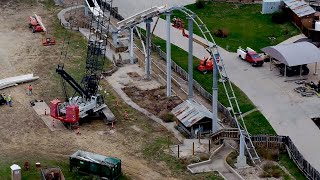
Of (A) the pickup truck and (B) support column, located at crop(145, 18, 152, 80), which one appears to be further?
(A) the pickup truck

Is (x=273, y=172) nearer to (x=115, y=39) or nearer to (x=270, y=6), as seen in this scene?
(x=115, y=39)

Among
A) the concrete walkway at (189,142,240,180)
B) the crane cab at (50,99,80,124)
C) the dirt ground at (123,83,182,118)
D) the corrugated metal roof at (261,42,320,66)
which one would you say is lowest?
the concrete walkway at (189,142,240,180)

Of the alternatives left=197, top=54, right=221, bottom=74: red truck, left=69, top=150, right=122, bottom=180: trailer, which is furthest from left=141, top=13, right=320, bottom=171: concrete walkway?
left=69, top=150, right=122, bottom=180: trailer

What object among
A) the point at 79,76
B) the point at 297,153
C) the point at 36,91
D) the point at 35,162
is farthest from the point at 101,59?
the point at 297,153

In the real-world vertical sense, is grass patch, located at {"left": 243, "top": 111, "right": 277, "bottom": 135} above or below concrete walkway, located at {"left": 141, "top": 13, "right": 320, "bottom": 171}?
below

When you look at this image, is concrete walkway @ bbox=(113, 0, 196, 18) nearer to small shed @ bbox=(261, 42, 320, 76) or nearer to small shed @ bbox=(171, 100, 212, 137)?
small shed @ bbox=(261, 42, 320, 76)

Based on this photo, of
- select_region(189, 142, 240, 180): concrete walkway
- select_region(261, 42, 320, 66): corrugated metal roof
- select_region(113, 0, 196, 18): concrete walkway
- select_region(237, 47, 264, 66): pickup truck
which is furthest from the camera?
select_region(113, 0, 196, 18): concrete walkway

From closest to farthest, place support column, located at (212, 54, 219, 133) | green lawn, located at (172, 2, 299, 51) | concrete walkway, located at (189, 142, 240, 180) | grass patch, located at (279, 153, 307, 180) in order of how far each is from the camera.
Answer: grass patch, located at (279, 153, 307, 180), concrete walkway, located at (189, 142, 240, 180), support column, located at (212, 54, 219, 133), green lawn, located at (172, 2, 299, 51)

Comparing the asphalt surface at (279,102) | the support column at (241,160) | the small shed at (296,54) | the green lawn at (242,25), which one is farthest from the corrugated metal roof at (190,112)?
the green lawn at (242,25)

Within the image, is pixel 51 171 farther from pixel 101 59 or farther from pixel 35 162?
pixel 101 59
